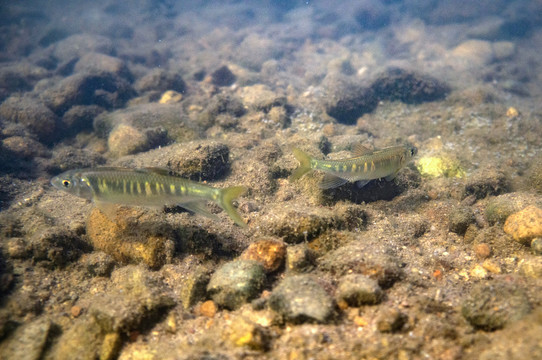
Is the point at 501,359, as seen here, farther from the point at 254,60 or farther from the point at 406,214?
the point at 254,60

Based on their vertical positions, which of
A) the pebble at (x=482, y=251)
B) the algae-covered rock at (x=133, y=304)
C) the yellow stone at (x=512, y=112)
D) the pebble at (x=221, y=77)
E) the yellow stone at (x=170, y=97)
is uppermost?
the pebble at (x=221, y=77)

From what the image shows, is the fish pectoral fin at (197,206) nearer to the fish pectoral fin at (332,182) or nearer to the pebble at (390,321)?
the fish pectoral fin at (332,182)

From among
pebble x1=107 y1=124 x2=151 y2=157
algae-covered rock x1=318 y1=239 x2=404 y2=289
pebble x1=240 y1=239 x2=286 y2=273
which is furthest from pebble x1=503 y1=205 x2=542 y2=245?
pebble x1=107 y1=124 x2=151 y2=157

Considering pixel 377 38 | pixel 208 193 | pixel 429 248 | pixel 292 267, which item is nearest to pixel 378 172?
pixel 429 248

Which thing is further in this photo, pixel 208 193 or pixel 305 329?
pixel 208 193

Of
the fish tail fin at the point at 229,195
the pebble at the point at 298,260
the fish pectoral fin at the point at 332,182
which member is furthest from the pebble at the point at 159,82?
the pebble at the point at 298,260
